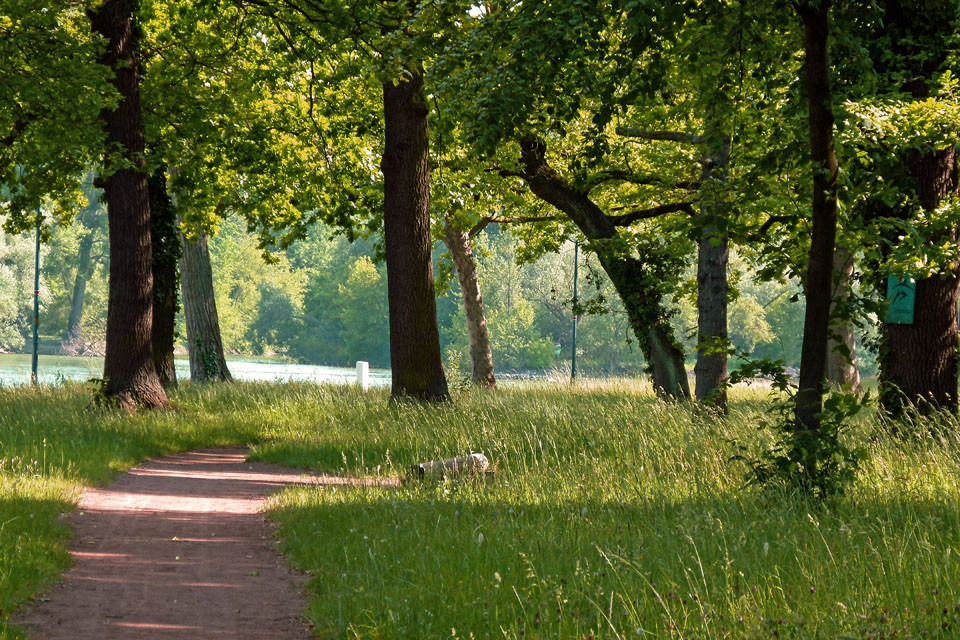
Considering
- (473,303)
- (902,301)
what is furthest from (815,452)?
(473,303)

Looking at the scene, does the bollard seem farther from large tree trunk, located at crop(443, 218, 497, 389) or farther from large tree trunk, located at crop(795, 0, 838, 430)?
large tree trunk, located at crop(443, 218, 497, 389)

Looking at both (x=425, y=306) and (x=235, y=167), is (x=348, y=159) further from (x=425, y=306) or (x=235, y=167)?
(x=425, y=306)

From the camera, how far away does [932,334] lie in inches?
459

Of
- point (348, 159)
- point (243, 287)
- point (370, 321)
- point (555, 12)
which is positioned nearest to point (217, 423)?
point (348, 159)

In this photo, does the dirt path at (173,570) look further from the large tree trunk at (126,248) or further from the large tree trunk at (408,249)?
the large tree trunk at (408,249)

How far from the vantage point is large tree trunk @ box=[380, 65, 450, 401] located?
16438 millimetres

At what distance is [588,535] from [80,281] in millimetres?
85679

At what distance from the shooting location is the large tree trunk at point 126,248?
16.0 metres

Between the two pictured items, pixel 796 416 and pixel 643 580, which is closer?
pixel 643 580

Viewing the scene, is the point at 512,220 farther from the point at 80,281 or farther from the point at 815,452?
the point at 80,281

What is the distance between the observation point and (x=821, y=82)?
23.3 feet

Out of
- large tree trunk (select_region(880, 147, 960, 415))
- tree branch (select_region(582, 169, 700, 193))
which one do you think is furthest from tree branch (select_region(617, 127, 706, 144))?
large tree trunk (select_region(880, 147, 960, 415))

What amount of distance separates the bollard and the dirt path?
1208mm

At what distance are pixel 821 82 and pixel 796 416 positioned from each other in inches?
99.5
